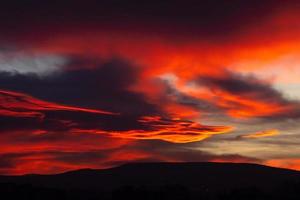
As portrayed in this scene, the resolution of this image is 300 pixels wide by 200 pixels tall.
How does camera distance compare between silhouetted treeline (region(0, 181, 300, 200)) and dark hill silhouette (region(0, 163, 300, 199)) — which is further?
dark hill silhouette (region(0, 163, 300, 199))

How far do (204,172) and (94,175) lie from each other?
3764cm

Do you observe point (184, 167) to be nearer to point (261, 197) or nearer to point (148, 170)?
point (148, 170)

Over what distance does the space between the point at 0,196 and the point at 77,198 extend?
1391cm

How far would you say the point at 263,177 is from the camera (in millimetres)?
154250

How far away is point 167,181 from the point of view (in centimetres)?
16062

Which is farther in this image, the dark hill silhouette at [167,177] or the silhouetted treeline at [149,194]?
the dark hill silhouette at [167,177]

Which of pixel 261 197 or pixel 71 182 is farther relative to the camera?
pixel 71 182

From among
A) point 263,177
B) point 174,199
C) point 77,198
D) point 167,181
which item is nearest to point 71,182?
point 167,181

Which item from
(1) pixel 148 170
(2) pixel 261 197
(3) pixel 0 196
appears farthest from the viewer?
(1) pixel 148 170

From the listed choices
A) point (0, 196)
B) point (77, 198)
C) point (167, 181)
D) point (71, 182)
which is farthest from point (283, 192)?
point (71, 182)

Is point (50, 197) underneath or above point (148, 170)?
underneath

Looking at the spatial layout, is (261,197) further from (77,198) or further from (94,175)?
(94,175)

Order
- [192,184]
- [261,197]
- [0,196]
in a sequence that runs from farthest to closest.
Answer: [192,184] → [0,196] → [261,197]

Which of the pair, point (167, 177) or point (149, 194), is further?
point (167, 177)
